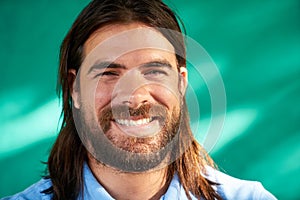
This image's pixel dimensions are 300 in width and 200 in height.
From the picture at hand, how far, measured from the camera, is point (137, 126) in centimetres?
105

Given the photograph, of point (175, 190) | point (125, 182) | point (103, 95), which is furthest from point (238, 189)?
point (103, 95)

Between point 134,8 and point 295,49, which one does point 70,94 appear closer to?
point 134,8

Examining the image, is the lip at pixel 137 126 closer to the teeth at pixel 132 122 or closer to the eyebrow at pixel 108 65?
the teeth at pixel 132 122

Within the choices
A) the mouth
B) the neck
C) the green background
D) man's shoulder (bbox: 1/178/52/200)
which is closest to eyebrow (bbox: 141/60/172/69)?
the mouth

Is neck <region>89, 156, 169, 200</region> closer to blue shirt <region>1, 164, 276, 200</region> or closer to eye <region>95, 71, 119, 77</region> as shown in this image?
blue shirt <region>1, 164, 276, 200</region>

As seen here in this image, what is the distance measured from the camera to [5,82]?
1476mm

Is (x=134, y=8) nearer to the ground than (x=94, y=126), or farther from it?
farther from it

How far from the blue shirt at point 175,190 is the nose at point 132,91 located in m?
0.18

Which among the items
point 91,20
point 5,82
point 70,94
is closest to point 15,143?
point 5,82

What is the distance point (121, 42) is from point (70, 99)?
0.21 metres

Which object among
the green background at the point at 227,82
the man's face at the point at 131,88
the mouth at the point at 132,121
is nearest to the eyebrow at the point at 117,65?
the man's face at the point at 131,88

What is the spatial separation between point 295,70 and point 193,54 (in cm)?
36

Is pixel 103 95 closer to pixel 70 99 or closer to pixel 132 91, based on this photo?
pixel 132 91

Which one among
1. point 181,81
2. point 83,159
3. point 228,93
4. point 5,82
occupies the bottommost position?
point 83,159
